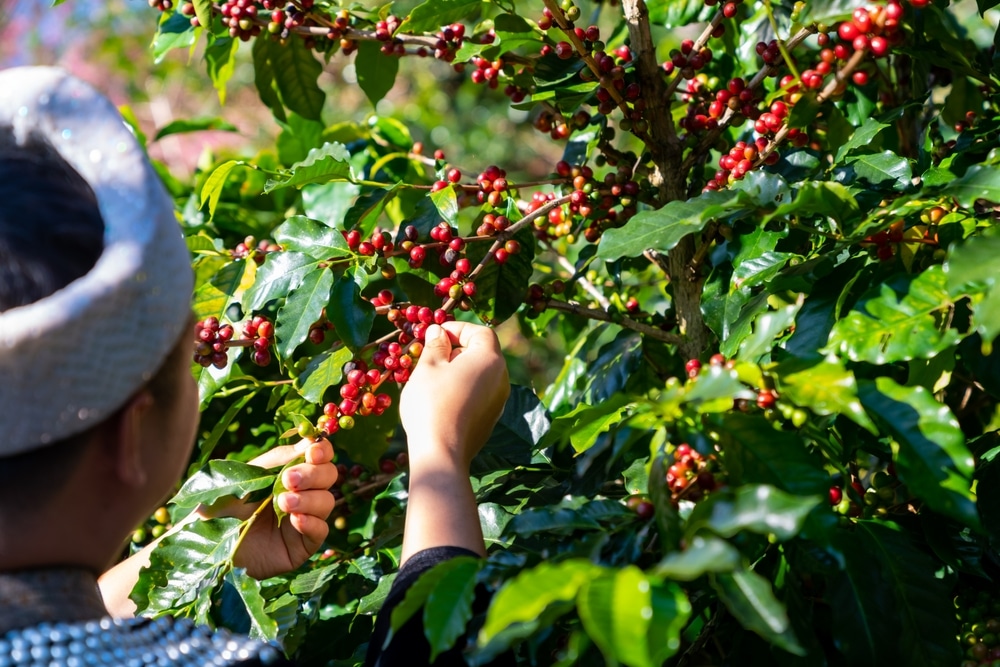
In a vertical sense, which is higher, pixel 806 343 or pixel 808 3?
pixel 808 3

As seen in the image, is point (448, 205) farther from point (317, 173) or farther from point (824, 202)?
point (824, 202)

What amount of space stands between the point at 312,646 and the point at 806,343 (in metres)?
0.77

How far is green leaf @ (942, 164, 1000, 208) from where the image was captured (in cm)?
97

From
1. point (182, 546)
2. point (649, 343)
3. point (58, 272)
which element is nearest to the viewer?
point (58, 272)

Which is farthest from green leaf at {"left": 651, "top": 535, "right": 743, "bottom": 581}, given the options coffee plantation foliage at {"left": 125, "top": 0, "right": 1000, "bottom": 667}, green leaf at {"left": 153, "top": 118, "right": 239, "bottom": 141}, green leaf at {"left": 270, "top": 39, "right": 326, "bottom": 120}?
green leaf at {"left": 153, "top": 118, "right": 239, "bottom": 141}

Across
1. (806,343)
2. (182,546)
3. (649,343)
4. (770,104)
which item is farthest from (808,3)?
(182,546)

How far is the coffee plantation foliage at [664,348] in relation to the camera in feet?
2.79

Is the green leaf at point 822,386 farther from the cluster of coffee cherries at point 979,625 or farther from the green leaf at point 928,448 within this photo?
the cluster of coffee cherries at point 979,625

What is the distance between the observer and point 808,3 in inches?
44.4

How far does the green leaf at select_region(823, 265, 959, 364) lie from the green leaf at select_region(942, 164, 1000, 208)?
0.08 m

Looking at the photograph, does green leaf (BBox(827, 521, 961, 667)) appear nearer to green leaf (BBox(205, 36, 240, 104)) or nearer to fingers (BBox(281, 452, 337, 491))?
fingers (BBox(281, 452, 337, 491))

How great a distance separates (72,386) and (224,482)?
1.75 feet

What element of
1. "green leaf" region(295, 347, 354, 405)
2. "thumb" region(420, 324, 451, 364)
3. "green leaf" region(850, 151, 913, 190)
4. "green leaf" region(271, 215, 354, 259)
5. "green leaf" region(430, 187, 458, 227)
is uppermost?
"green leaf" region(850, 151, 913, 190)

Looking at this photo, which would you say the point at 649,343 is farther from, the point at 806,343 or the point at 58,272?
the point at 58,272
